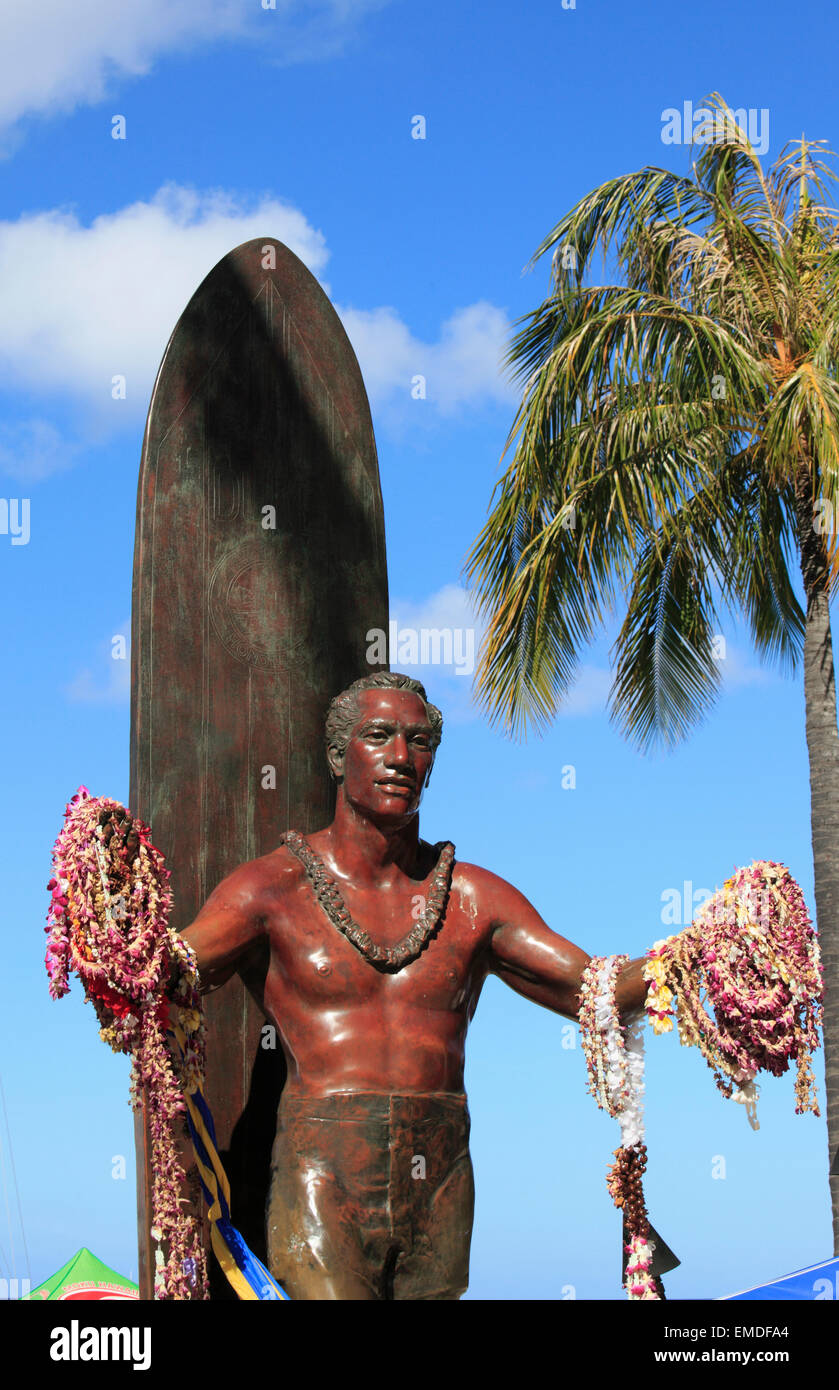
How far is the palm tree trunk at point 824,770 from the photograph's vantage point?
9.70 m

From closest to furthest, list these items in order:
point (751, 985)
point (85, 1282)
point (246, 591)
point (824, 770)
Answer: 1. point (751, 985)
2. point (246, 591)
3. point (85, 1282)
4. point (824, 770)

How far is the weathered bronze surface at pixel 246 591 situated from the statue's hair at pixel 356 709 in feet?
2.07

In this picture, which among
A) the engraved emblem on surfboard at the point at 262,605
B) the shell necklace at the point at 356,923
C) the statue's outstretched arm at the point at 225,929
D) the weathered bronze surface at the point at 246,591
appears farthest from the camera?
the engraved emblem on surfboard at the point at 262,605

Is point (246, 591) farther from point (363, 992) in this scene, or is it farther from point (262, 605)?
point (363, 992)

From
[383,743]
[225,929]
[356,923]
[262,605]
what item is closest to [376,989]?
[356,923]

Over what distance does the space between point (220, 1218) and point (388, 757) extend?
1.51m

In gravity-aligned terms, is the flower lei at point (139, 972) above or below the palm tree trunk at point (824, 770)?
below

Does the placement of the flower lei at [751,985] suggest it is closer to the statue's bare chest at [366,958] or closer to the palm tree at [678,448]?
the statue's bare chest at [366,958]

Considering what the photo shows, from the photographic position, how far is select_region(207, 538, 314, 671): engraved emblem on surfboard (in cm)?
652

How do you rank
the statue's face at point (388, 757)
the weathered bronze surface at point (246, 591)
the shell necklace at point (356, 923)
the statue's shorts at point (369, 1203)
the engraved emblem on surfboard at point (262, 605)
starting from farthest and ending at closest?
the engraved emblem on surfboard at point (262, 605), the weathered bronze surface at point (246, 591), the statue's face at point (388, 757), the shell necklace at point (356, 923), the statue's shorts at point (369, 1203)

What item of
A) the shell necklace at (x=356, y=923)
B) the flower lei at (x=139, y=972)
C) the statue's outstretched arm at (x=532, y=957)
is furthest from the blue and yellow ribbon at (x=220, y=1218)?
the statue's outstretched arm at (x=532, y=957)

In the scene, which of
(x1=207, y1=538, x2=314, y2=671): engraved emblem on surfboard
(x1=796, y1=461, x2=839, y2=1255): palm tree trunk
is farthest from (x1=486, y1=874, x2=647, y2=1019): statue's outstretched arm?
(x1=796, y1=461, x2=839, y2=1255): palm tree trunk

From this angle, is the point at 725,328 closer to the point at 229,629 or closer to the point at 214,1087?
the point at 229,629

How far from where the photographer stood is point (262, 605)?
21.6 ft
